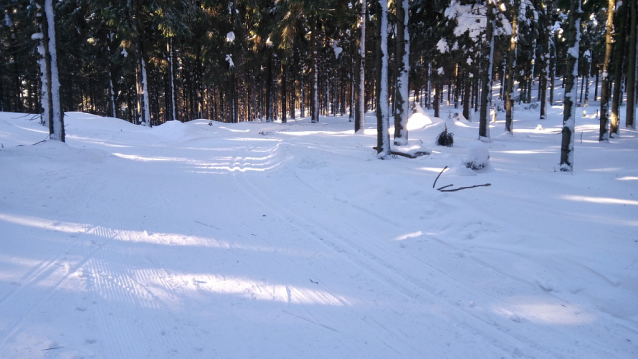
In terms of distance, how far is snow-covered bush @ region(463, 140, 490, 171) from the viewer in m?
9.69

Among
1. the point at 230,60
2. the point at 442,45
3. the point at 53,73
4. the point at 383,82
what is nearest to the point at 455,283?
the point at 383,82

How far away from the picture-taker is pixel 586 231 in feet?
18.6

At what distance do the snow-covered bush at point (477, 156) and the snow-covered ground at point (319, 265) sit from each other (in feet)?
0.92

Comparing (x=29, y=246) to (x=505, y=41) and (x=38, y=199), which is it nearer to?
(x=38, y=199)

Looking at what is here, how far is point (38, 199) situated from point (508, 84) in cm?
2465

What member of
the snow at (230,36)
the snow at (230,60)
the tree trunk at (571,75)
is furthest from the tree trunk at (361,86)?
the snow at (230,60)

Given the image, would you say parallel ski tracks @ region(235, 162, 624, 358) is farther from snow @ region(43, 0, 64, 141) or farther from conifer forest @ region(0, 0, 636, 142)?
snow @ region(43, 0, 64, 141)

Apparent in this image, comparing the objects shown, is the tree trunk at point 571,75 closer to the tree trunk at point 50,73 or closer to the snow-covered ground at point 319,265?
the snow-covered ground at point 319,265

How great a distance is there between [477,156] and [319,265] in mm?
6718

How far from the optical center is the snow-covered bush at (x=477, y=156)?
9.69 m

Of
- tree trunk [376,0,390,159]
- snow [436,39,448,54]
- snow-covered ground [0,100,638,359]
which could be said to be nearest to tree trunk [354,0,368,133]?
snow [436,39,448,54]

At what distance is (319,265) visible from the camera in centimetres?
488

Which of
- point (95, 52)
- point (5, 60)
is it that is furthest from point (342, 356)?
point (5, 60)

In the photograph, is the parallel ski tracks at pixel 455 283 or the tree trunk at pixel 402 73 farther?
the tree trunk at pixel 402 73
